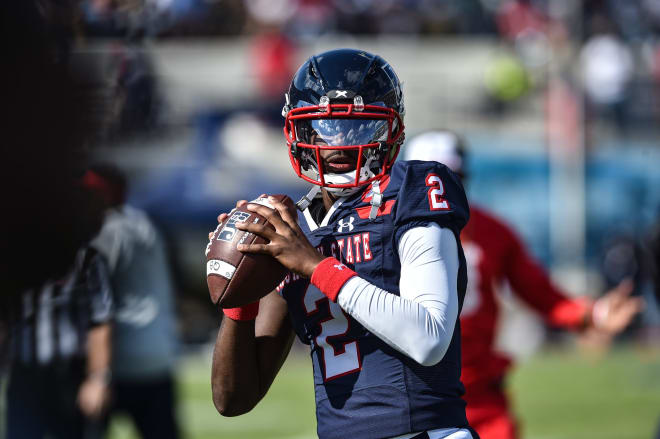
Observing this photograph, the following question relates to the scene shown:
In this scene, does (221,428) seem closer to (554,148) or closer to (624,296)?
(624,296)

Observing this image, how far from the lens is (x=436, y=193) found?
2.49m

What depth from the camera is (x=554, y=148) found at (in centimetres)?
1446

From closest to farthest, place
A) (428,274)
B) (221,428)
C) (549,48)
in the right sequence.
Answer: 1. (428,274)
2. (221,428)
3. (549,48)

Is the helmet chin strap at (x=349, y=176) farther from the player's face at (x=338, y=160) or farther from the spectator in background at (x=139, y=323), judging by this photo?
the spectator in background at (x=139, y=323)

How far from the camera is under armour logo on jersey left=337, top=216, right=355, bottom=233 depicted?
257 centimetres

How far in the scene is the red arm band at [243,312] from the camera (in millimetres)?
2619

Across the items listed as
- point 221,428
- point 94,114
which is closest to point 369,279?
point 94,114

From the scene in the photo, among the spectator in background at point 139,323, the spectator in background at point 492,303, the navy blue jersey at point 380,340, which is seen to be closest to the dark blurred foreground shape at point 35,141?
the navy blue jersey at point 380,340

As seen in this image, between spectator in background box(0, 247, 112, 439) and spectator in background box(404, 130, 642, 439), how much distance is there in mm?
1660

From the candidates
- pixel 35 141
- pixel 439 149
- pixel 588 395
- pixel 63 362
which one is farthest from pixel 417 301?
pixel 588 395

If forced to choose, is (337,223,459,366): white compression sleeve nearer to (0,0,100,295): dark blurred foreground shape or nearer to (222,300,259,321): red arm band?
(222,300,259,321): red arm band

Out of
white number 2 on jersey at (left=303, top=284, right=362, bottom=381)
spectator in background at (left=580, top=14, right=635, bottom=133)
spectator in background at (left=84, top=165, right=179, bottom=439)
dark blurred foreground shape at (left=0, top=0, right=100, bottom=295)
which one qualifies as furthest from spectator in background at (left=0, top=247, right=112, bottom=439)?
spectator in background at (left=580, top=14, right=635, bottom=133)

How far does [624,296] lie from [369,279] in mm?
2098

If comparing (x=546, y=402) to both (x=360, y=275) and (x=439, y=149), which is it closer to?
(x=439, y=149)
